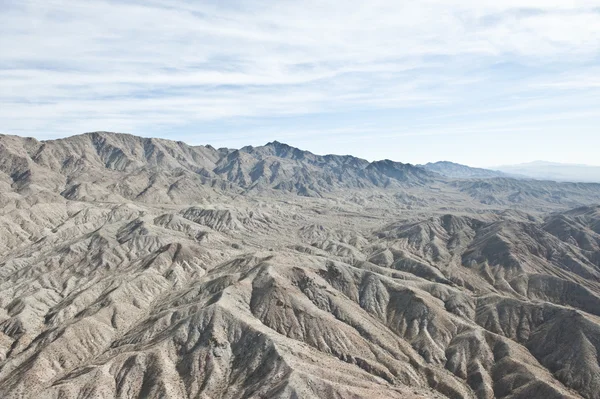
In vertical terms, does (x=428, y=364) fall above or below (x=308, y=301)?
below

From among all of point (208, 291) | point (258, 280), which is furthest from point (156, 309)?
point (258, 280)

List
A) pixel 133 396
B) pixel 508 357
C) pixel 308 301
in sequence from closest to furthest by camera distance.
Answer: pixel 133 396 → pixel 508 357 → pixel 308 301

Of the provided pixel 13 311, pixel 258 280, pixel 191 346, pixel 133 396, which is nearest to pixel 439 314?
pixel 258 280

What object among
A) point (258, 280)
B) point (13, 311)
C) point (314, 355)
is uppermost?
point (258, 280)

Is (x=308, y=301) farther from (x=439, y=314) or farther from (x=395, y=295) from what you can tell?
(x=439, y=314)

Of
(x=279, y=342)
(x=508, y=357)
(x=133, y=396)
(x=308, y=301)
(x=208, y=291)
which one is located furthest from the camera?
(x=208, y=291)

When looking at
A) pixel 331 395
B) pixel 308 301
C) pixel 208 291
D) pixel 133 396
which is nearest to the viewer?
pixel 331 395

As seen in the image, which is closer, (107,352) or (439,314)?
(107,352)

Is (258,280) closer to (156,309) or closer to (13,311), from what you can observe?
(156,309)

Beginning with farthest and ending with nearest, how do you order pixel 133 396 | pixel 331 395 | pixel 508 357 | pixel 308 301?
pixel 308 301, pixel 508 357, pixel 133 396, pixel 331 395
